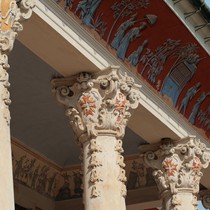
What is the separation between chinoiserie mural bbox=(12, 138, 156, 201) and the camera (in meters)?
18.7

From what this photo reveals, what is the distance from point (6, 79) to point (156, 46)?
203 inches

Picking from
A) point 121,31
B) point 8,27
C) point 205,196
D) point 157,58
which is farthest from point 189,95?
point 8,27

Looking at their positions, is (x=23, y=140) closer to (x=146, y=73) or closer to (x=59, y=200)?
(x=59, y=200)

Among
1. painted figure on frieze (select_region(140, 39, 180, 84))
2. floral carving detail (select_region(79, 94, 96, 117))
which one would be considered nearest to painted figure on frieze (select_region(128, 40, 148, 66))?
painted figure on frieze (select_region(140, 39, 180, 84))

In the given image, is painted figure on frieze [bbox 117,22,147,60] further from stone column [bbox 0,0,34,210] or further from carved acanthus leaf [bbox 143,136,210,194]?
stone column [bbox 0,0,34,210]

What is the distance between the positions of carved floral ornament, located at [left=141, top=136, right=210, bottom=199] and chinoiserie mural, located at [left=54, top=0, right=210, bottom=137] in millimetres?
658

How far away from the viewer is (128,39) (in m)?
13.9

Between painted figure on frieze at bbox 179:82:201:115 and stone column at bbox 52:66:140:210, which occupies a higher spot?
painted figure on frieze at bbox 179:82:201:115

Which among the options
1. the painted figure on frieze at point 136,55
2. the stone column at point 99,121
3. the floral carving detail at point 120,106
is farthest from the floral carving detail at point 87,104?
the painted figure on frieze at point 136,55

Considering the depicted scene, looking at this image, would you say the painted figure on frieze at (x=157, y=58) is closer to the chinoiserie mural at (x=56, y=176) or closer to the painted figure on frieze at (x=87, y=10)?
the painted figure on frieze at (x=87, y=10)

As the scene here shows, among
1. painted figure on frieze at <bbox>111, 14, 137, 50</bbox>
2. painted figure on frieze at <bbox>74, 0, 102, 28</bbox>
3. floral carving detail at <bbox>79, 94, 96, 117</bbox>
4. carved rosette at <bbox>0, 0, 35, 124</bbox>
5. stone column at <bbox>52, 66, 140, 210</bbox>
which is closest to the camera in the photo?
carved rosette at <bbox>0, 0, 35, 124</bbox>

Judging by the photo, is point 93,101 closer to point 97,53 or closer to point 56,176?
point 97,53

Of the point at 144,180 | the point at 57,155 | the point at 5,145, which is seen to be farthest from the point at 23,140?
the point at 5,145

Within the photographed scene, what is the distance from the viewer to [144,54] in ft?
47.2
